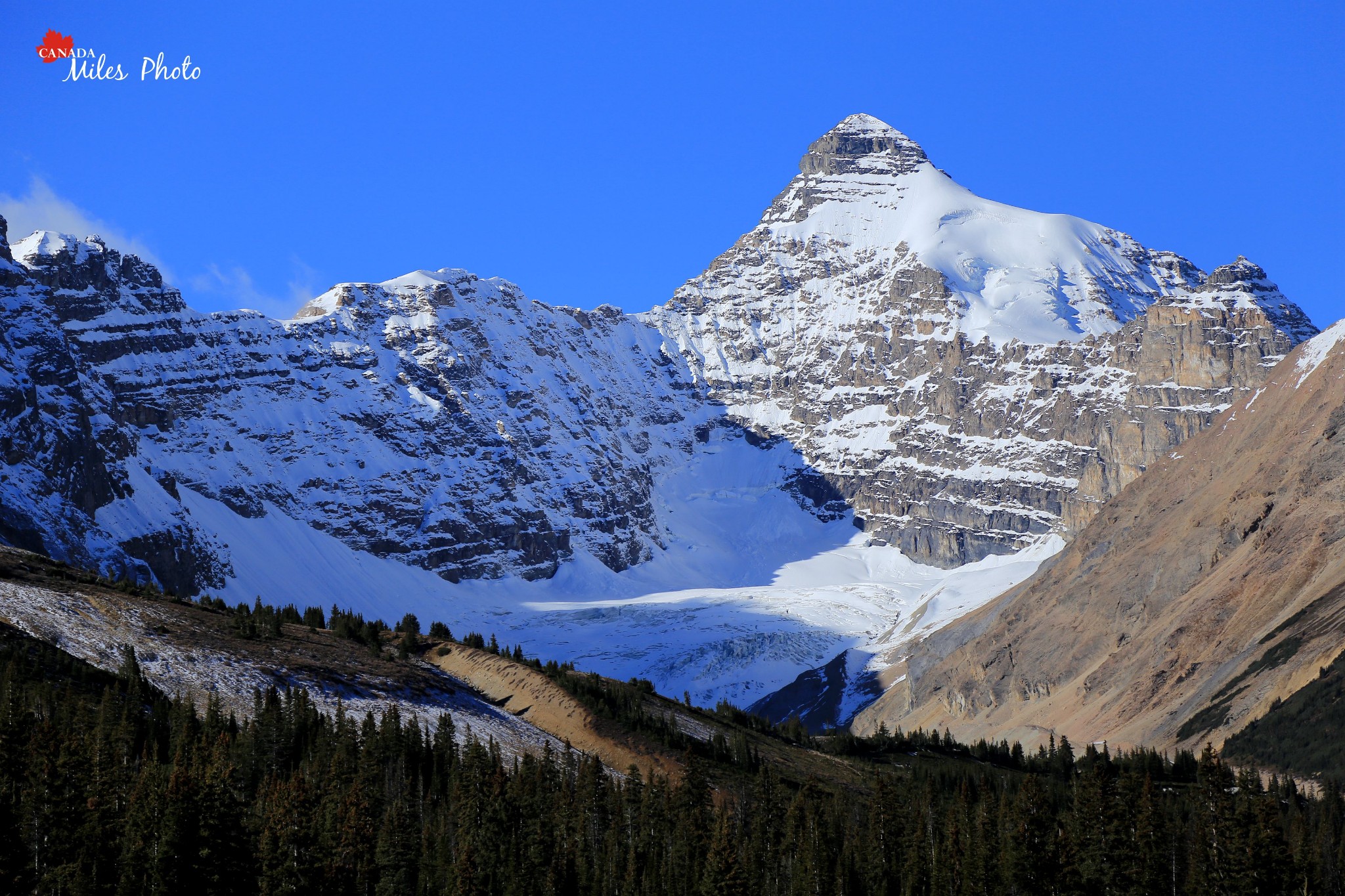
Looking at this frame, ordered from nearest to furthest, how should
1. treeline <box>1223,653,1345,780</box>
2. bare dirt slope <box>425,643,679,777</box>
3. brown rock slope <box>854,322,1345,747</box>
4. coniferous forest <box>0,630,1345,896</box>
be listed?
coniferous forest <box>0,630,1345,896</box> < bare dirt slope <box>425,643,679,777</box> < treeline <box>1223,653,1345,780</box> < brown rock slope <box>854,322,1345,747</box>

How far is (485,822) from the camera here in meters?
88.9

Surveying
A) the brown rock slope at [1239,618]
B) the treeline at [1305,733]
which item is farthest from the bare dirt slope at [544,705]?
the brown rock slope at [1239,618]

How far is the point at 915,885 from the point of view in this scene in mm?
88375

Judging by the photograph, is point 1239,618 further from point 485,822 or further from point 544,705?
point 485,822

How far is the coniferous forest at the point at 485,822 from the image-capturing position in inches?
2650

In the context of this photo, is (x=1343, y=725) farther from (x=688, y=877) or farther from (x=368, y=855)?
(x=368, y=855)

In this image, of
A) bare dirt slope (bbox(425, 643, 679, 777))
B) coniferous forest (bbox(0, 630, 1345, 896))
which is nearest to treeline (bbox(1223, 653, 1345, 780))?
coniferous forest (bbox(0, 630, 1345, 896))

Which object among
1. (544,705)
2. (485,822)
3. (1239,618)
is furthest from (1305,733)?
(485,822)

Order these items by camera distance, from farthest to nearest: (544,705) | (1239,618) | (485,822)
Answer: (1239,618) < (544,705) < (485,822)

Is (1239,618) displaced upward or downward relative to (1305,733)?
upward

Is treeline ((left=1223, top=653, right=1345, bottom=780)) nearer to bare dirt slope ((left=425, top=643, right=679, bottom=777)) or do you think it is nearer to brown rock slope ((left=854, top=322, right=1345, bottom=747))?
brown rock slope ((left=854, top=322, right=1345, bottom=747))

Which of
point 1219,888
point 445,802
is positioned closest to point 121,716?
point 445,802

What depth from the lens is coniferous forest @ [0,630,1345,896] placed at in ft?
221

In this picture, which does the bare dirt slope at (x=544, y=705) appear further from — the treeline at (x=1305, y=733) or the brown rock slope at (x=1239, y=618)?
the brown rock slope at (x=1239, y=618)
